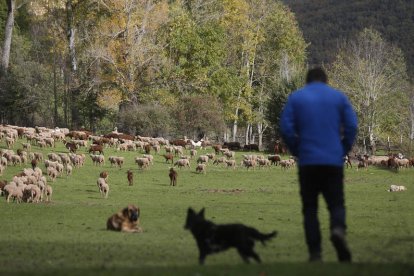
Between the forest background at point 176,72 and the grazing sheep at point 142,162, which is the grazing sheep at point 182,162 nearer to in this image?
the grazing sheep at point 142,162

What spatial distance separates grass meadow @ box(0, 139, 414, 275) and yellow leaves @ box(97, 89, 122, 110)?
51.8 ft

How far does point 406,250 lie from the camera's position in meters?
13.7

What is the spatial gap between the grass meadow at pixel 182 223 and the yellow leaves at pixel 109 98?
15785 mm

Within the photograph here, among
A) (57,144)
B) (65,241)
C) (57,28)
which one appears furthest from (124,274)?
(57,28)

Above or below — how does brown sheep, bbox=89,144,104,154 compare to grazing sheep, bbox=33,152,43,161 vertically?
above

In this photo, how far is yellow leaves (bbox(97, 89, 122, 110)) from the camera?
67.8 meters

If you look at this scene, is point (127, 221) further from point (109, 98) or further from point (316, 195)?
point (109, 98)

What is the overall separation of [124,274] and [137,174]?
3473 cm

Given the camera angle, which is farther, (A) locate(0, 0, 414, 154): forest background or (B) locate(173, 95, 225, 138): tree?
(B) locate(173, 95, 225, 138): tree

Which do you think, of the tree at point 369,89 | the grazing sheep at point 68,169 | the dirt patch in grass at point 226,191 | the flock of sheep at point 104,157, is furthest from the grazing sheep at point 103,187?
the tree at point 369,89

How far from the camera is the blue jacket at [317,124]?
1004 centimetres

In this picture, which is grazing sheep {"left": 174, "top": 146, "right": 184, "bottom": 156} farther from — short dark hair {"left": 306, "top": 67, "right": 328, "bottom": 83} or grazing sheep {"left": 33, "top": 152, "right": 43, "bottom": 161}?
short dark hair {"left": 306, "top": 67, "right": 328, "bottom": 83}

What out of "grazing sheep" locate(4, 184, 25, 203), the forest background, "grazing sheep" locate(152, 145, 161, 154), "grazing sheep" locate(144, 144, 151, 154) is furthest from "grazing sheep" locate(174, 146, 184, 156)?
"grazing sheep" locate(4, 184, 25, 203)

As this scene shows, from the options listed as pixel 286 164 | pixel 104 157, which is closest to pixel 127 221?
pixel 104 157
